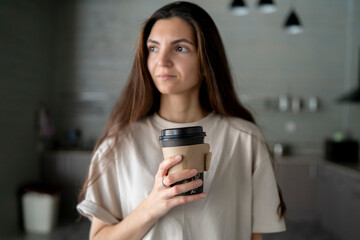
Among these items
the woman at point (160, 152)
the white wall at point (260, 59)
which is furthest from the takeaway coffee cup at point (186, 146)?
the white wall at point (260, 59)

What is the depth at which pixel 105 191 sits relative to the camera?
1013 millimetres

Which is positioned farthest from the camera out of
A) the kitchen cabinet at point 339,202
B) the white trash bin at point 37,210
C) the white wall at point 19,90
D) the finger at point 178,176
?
the white trash bin at point 37,210

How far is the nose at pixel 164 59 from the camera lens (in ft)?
3.07

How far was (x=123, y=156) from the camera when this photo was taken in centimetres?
102

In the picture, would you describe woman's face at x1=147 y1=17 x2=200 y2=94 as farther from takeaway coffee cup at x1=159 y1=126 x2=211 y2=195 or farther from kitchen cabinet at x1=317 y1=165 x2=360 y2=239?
kitchen cabinet at x1=317 y1=165 x2=360 y2=239

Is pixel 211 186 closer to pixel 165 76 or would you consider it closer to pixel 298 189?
pixel 165 76

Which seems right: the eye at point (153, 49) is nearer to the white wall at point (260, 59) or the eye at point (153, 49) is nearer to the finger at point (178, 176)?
the finger at point (178, 176)

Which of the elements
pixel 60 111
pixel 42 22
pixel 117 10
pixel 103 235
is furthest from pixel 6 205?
pixel 103 235

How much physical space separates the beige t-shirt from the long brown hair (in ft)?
0.12

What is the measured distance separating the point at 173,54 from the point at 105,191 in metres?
0.45

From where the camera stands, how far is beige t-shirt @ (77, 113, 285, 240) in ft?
3.13

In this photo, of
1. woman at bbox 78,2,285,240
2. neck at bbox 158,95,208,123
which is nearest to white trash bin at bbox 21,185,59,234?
woman at bbox 78,2,285,240

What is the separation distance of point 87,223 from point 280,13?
3667 millimetres

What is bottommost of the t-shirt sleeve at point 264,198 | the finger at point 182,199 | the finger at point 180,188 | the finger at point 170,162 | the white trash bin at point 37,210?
the white trash bin at point 37,210
